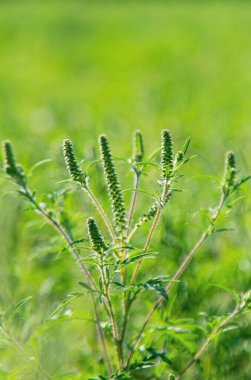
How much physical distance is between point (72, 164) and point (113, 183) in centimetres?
12

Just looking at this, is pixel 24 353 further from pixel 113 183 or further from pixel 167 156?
pixel 167 156

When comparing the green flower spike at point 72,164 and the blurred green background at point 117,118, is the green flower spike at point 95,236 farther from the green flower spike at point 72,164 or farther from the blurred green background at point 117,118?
the blurred green background at point 117,118

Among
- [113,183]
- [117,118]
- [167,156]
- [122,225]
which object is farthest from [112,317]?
[117,118]

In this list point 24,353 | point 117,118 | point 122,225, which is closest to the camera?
point 122,225

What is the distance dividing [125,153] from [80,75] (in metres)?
5.03


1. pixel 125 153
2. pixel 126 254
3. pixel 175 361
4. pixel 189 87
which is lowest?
pixel 175 361

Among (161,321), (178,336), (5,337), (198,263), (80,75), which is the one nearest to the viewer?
(5,337)

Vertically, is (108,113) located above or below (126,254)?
above

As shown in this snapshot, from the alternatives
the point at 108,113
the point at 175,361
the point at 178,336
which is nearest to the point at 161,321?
the point at 178,336

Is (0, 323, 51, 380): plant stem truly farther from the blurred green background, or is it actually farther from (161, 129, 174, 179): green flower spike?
(161, 129, 174, 179): green flower spike

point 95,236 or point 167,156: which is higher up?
point 167,156

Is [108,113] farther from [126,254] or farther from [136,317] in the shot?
[126,254]

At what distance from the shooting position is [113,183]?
163 cm

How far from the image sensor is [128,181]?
325 centimetres
